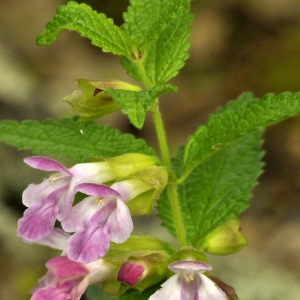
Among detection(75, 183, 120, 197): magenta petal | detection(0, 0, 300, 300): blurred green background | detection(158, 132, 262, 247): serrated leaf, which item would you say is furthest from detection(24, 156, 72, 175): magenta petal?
detection(0, 0, 300, 300): blurred green background

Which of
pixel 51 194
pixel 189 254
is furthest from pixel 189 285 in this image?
pixel 51 194

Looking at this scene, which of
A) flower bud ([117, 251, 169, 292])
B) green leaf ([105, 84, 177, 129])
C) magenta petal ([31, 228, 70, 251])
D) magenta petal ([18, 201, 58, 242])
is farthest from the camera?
magenta petal ([31, 228, 70, 251])

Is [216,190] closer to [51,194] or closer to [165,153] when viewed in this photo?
[165,153]

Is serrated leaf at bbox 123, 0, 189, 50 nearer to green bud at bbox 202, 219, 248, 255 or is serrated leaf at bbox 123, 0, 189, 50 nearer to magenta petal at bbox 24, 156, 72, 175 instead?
magenta petal at bbox 24, 156, 72, 175

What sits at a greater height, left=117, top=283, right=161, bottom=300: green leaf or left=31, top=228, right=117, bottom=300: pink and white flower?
left=31, top=228, right=117, bottom=300: pink and white flower

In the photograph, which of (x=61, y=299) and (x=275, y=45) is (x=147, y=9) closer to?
(x=61, y=299)

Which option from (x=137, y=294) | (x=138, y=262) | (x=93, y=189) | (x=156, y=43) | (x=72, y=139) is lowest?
(x=137, y=294)

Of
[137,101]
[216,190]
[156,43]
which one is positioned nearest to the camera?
[137,101]
